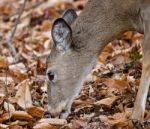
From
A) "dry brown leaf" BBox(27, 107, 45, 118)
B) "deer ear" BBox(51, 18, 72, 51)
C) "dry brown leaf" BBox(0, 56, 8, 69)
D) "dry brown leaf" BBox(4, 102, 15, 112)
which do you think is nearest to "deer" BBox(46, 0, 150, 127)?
"deer ear" BBox(51, 18, 72, 51)

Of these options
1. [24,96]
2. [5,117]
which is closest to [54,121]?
[5,117]

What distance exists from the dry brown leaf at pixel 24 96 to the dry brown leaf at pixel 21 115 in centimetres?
31

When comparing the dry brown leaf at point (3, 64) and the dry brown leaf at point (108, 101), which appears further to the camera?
the dry brown leaf at point (3, 64)

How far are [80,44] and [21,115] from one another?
0.98 meters

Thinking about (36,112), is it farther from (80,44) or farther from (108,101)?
(80,44)

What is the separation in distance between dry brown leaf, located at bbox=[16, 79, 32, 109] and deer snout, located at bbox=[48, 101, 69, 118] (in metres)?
0.30

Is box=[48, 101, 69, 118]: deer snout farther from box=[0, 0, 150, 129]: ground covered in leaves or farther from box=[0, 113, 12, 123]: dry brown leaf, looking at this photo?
box=[0, 113, 12, 123]: dry brown leaf

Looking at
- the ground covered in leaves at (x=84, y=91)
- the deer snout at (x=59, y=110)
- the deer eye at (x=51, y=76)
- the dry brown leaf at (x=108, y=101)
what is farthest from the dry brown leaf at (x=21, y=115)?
the dry brown leaf at (x=108, y=101)

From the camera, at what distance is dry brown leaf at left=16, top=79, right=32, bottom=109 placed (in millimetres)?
6766

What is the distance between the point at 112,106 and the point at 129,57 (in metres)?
1.47

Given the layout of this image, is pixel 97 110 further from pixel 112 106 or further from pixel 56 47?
pixel 56 47

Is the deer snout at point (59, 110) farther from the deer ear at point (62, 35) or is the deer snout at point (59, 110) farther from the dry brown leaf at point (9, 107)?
the deer ear at point (62, 35)

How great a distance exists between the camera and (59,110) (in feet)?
21.5

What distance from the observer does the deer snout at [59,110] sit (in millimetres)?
6520
